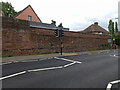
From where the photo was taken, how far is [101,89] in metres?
4.38

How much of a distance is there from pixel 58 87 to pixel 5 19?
12.3 m

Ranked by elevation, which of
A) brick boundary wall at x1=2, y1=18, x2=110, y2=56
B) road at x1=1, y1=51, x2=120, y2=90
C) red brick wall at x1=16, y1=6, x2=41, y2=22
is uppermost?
red brick wall at x1=16, y1=6, x2=41, y2=22

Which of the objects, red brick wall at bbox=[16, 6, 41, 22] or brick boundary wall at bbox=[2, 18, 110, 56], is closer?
brick boundary wall at bbox=[2, 18, 110, 56]

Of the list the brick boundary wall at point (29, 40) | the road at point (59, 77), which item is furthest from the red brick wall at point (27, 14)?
the road at point (59, 77)

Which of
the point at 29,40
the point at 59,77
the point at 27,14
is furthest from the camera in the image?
the point at 27,14

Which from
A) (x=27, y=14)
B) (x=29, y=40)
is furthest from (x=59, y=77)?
(x=27, y=14)

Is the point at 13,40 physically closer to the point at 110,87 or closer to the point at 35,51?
the point at 35,51

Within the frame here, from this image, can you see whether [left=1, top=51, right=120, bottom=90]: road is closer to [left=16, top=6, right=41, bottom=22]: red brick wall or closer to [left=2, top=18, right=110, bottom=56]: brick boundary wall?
[left=2, top=18, right=110, bottom=56]: brick boundary wall

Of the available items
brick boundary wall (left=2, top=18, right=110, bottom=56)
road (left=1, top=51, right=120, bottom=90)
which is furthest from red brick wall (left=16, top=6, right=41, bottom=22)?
road (left=1, top=51, right=120, bottom=90)

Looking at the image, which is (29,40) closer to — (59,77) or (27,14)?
(59,77)

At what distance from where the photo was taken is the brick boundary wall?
14206 millimetres

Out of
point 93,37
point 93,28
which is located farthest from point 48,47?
point 93,28

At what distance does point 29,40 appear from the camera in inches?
639

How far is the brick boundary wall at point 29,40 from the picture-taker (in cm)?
1421
